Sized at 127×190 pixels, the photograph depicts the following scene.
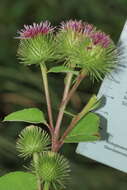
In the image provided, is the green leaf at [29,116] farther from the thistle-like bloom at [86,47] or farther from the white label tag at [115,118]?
the white label tag at [115,118]

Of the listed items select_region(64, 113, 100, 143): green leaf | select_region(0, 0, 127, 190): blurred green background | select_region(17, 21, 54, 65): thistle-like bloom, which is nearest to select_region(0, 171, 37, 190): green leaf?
select_region(64, 113, 100, 143): green leaf

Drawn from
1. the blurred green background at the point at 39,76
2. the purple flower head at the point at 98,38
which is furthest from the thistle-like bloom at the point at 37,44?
the blurred green background at the point at 39,76

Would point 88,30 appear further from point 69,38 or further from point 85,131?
point 85,131

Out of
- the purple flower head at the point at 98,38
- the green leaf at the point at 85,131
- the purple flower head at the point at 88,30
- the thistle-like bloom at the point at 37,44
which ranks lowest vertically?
the green leaf at the point at 85,131

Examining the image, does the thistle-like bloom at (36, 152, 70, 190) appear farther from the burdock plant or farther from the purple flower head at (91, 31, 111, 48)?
the purple flower head at (91, 31, 111, 48)

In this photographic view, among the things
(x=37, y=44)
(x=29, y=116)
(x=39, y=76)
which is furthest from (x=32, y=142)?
(x=39, y=76)

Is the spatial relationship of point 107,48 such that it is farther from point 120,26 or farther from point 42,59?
point 120,26
